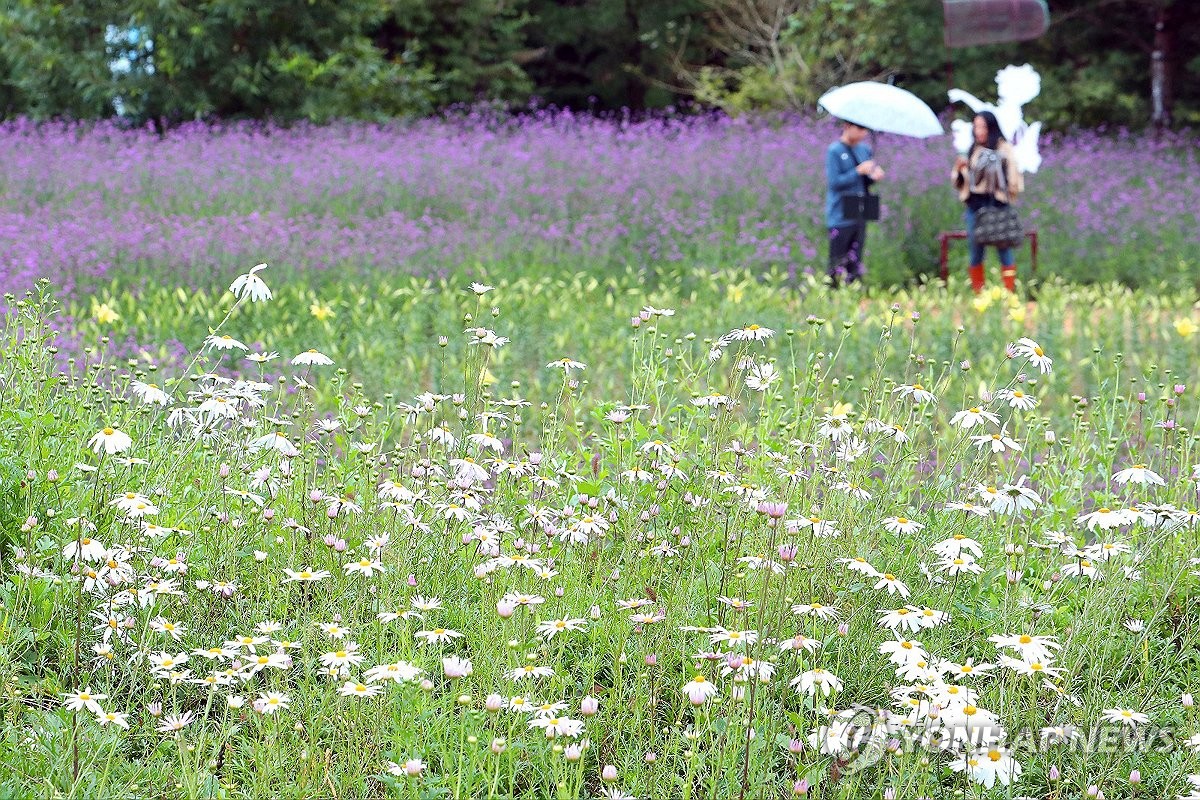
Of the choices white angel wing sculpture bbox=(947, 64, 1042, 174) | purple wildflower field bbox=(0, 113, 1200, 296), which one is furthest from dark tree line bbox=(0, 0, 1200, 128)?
white angel wing sculpture bbox=(947, 64, 1042, 174)

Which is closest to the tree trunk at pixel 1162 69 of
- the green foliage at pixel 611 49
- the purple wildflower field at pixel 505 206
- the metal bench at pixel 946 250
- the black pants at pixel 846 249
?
the purple wildflower field at pixel 505 206

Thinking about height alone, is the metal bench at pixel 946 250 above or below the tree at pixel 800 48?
below

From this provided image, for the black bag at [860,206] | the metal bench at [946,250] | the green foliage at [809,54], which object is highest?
the green foliage at [809,54]

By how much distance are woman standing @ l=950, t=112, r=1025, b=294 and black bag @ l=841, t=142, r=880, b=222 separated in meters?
0.86

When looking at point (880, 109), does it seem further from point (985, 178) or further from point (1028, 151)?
point (1028, 151)

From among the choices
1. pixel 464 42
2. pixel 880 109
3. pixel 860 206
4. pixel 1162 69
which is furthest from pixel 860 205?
pixel 464 42

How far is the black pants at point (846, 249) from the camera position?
32.3 ft

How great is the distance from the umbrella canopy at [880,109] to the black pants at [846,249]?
2.99 feet

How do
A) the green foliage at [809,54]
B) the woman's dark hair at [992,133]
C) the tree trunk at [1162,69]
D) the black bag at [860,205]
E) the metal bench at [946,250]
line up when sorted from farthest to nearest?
the green foliage at [809,54] → the tree trunk at [1162,69] → the metal bench at [946,250] → the woman's dark hair at [992,133] → the black bag at [860,205]

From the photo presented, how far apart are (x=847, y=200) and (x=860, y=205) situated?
108 mm

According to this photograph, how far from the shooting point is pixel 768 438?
4.15 meters

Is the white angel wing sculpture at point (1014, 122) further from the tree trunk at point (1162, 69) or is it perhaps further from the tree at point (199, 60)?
the tree at point (199, 60)

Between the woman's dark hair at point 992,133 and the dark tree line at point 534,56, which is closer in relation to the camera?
the woman's dark hair at point 992,133

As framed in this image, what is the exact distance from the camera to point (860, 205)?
9.78 metres
